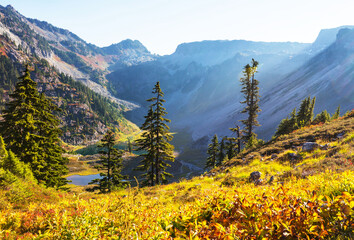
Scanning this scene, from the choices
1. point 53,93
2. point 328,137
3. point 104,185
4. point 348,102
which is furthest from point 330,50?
point 53,93

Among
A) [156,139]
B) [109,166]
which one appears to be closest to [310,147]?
[156,139]

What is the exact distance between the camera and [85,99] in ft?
651

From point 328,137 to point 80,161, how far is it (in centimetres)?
12465

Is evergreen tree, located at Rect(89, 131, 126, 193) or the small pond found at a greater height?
evergreen tree, located at Rect(89, 131, 126, 193)

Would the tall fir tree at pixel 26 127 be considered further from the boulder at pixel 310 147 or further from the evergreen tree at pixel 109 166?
the boulder at pixel 310 147

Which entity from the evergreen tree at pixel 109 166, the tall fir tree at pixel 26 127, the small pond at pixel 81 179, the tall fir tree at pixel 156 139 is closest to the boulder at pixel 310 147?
the tall fir tree at pixel 156 139

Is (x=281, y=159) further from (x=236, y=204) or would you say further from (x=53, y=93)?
(x=53, y=93)

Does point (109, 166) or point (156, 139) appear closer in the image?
point (156, 139)

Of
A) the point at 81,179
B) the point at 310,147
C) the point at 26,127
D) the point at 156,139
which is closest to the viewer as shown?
the point at 310,147

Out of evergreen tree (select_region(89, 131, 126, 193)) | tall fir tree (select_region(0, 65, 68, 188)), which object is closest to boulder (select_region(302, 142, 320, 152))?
tall fir tree (select_region(0, 65, 68, 188))

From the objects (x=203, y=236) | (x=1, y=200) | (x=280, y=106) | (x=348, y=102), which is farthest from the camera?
(x=280, y=106)

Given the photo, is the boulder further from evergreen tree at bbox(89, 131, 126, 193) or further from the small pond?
the small pond

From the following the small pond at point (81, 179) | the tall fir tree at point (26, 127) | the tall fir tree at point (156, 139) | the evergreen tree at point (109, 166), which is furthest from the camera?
the small pond at point (81, 179)

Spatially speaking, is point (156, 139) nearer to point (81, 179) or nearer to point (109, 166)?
point (109, 166)
